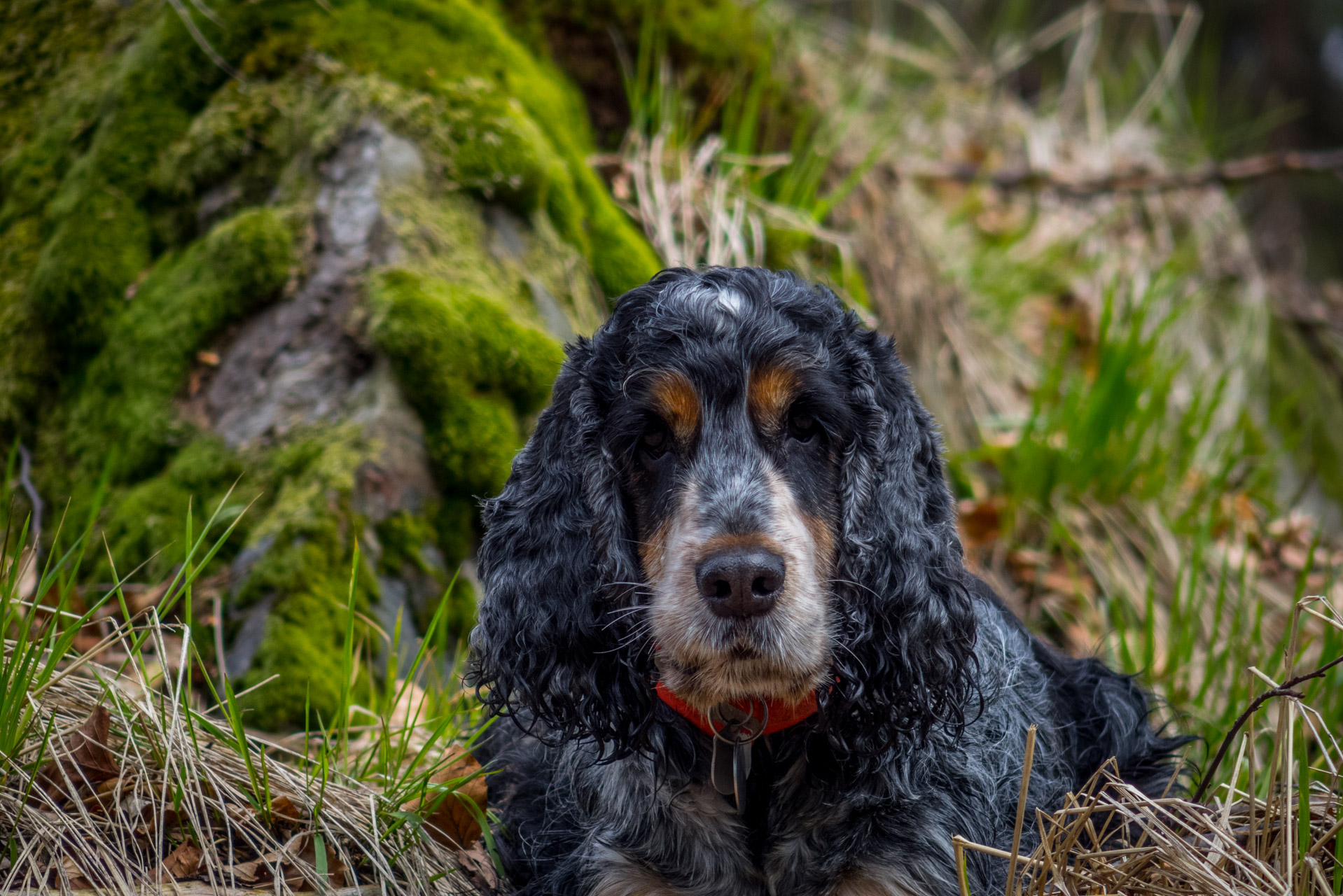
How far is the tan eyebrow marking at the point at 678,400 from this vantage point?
2.46 m

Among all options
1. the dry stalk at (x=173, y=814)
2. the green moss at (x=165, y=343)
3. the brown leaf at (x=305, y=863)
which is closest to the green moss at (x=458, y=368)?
the green moss at (x=165, y=343)

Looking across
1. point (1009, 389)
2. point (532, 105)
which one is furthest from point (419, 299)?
point (1009, 389)

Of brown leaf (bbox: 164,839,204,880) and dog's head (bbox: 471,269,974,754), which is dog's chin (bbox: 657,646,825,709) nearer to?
dog's head (bbox: 471,269,974,754)

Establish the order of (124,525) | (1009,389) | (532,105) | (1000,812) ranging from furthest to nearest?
(1009,389)
(532,105)
(124,525)
(1000,812)

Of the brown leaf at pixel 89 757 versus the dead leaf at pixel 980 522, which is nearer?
the brown leaf at pixel 89 757

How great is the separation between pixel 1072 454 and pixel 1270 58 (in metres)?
11.2

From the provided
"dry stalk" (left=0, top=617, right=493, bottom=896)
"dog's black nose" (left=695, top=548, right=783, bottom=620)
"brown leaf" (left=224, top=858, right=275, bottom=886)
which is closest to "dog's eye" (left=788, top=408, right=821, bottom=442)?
"dog's black nose" (left=695, top=548, right=783, bottom=620)

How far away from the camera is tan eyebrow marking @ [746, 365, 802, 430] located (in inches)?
96.7

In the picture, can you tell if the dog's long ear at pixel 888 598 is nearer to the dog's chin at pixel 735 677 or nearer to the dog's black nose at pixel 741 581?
the dog's chin at pixel 735 677

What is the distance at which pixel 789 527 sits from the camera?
7.55 ft

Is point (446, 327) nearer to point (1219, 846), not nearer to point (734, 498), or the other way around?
point (734, 498)

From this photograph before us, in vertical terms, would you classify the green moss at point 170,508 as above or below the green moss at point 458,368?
below

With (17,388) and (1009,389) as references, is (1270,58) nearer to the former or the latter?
(1009,389)

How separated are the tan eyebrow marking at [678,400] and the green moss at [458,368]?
1.72m
